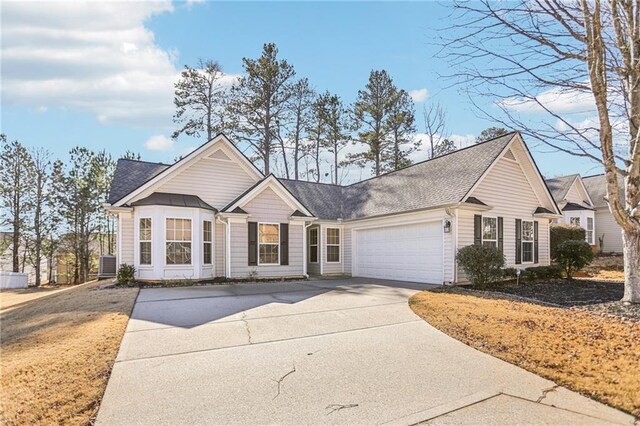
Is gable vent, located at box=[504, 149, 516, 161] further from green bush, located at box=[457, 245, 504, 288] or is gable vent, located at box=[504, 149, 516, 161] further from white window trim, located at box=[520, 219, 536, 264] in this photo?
green bush, located at box=[457, 245, 504, 288]

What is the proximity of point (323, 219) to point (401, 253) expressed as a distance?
4.26 m


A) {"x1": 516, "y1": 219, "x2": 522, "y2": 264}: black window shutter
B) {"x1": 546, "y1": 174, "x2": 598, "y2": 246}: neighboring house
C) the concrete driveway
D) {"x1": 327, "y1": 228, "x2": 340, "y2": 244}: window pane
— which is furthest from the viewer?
{"x1": 546, "y1": 174, "x2": 598, "y2": 246}: neighboring house

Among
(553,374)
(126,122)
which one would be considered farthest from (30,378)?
(126,122)

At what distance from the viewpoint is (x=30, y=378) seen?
453 centimetres

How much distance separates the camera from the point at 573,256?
1505cm

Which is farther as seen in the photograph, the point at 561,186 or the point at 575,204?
the point at 561,186

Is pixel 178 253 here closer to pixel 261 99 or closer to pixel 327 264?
pixel 327 264

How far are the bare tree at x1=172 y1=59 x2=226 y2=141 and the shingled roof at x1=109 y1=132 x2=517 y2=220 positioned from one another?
10427mm

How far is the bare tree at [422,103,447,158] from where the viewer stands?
30525 mm

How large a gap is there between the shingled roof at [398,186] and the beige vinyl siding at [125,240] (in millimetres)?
954

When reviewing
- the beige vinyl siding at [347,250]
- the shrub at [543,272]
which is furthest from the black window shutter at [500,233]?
the beige vinyl siding at [347,250]

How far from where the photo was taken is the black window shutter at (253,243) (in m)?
15.2

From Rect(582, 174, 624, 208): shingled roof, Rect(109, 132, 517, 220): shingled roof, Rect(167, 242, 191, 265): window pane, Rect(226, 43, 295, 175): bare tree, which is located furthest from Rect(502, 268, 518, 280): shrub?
Rect(226, 43, 295, 175): bare tree

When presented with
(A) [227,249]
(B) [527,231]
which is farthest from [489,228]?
(A) [227,249]
